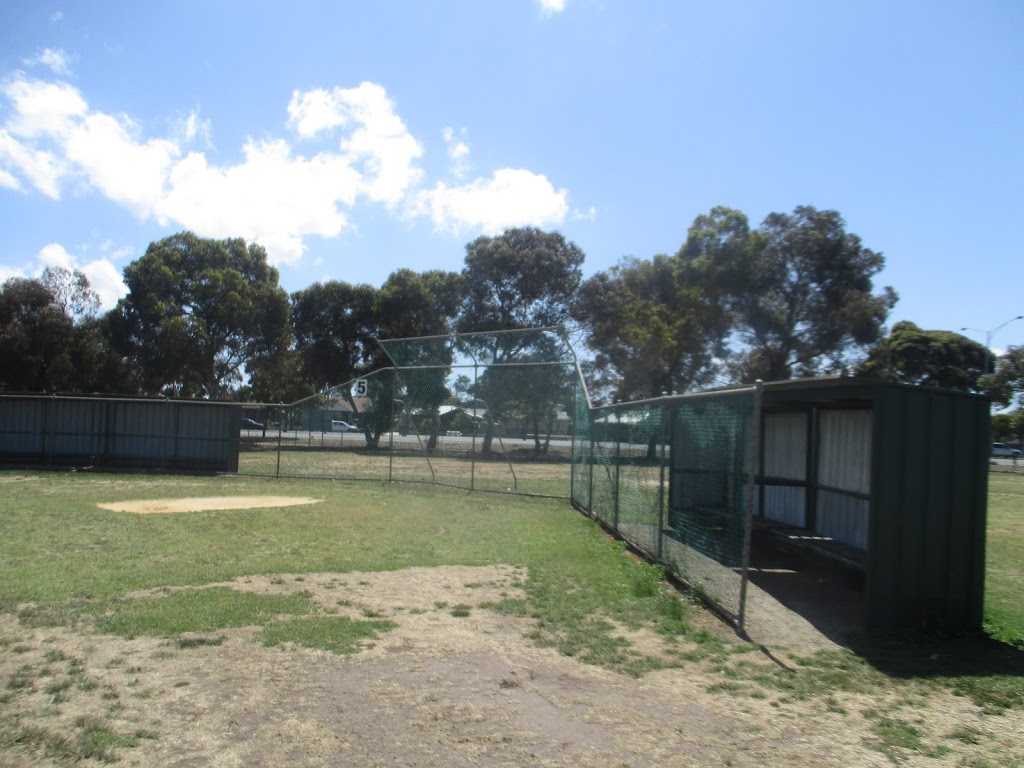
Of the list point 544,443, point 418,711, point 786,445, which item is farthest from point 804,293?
point 418,711

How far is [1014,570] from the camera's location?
9.58 meters

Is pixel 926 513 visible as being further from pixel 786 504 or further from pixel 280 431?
pixel 280 431

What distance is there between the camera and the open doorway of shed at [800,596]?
6203 mm

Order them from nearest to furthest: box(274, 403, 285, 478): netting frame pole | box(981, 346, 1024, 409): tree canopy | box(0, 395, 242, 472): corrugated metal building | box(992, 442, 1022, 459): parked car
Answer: box(274, 403, 285, 478): netting frame pole → box(0, 395, 242, 472): corrugated metal building → box(981, 346, 1024, 409): tree canopy → box(992, 442, 1022, 459): parked car

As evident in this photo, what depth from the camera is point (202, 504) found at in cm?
1389

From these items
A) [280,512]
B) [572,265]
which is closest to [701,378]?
[572,265]

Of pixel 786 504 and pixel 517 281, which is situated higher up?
pixel 517 281

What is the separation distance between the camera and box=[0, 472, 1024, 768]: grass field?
14.6 feet

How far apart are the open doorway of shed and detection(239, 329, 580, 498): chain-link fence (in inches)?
275

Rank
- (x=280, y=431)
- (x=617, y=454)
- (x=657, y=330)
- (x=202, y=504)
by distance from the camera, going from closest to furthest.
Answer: (x=617, y=454), (x=202, y=504), (x=280, y=431), (x=657, y=330)

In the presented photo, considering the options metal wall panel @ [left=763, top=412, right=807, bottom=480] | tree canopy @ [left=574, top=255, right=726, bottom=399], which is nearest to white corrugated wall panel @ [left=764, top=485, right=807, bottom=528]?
metal wall panel @ [left=763, top=412, right=807, bottom=480]

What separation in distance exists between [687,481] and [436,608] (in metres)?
4.23

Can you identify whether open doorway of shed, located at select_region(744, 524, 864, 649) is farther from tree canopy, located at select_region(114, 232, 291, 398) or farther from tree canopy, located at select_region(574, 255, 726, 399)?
tree canopy, located at select_region(114, 232, 291, 398)

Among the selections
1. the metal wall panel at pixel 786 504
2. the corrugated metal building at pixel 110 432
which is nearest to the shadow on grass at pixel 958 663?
the metal wall panel at pixel 786 504
